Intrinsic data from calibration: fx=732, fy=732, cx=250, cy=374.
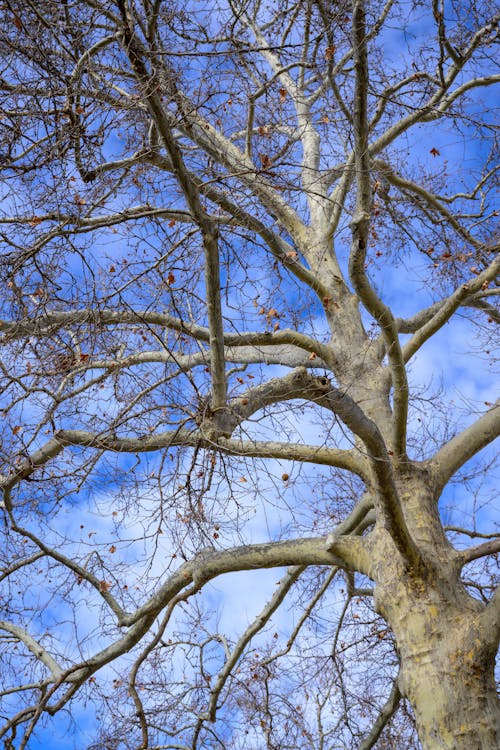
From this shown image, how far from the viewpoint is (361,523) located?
6105 millimetres

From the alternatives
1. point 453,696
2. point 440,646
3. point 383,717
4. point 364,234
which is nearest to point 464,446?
point 440,646

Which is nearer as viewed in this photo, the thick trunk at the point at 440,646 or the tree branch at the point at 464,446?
the thick trunk at the point at 440,646

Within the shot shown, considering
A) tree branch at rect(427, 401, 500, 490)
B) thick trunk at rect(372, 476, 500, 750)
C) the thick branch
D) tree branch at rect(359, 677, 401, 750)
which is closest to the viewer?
the thick branch

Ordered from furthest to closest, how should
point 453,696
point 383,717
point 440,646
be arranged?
point 383,717
point 440,646
point 453,696

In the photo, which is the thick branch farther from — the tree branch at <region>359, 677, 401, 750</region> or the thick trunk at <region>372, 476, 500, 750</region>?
the tree branch at <region>359, 677, 401, 750</region>

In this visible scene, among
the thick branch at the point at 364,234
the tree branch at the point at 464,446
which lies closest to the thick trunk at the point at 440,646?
the tree branch at the point at 464,446

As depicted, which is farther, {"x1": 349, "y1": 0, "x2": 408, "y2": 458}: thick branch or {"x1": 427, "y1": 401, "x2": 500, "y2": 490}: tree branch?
{"x1": 427, "y1": 401, "x2": 500, "y2": 490}: tree branch

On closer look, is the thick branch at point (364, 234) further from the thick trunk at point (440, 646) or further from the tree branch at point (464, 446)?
the thick trunk at point (440, 646)

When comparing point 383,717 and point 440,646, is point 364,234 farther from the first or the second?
point 383,717

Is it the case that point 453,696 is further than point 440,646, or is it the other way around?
point 440,646

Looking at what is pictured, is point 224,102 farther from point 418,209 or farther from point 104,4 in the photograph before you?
point 418,209

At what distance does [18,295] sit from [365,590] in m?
4.44

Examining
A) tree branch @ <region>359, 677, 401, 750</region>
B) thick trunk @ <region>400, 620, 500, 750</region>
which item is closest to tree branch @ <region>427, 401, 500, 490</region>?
thick trunk @ <region>400, 620, 500, 750</region>

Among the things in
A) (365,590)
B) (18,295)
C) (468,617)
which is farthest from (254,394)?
(365,590)
